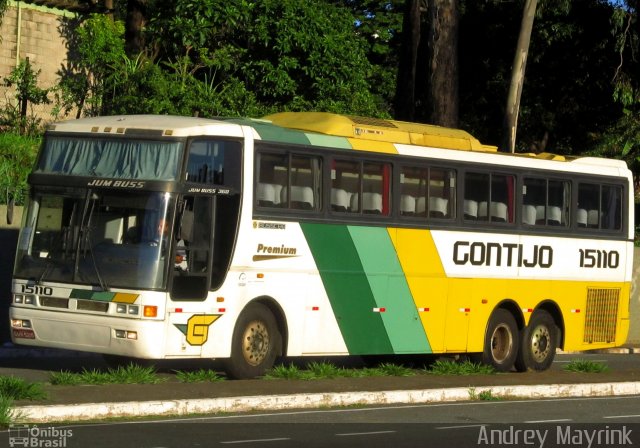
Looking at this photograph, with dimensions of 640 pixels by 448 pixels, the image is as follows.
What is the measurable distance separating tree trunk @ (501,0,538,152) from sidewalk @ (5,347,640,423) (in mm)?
9717

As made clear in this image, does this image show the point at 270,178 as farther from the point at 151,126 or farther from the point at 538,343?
the point at 538,343

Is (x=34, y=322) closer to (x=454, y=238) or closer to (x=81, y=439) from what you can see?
(x=81, y=439)

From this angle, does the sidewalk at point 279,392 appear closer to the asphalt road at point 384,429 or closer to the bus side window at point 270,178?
the asphalt road at point 384,429

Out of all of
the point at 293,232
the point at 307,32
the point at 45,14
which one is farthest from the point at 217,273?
the point at 45,14

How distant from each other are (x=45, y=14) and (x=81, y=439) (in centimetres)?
2680

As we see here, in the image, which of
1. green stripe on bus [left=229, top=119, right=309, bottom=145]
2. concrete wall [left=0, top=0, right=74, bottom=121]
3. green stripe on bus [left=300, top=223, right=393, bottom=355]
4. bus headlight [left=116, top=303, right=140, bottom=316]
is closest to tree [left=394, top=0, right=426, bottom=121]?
concrete wall [left=0, top=0, right=74, bottom=121]

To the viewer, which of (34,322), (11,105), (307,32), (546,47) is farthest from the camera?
(546,47)

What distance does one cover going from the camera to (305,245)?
1747 cm

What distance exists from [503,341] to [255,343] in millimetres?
5223

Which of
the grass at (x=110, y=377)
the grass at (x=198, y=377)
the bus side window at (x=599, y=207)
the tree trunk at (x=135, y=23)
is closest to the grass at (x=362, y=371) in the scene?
the grass at (x=198, y=377)

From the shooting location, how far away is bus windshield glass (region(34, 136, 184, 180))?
16.1 metres

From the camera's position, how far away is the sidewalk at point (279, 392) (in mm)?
12805

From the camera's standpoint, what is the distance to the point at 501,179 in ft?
67.0

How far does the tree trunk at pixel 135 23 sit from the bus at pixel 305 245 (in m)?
14.5
